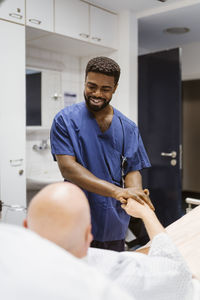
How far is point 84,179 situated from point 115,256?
695 millimetres

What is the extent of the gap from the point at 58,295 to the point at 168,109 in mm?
3313

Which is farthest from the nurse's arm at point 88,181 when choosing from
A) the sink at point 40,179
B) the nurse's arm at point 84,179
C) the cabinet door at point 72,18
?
the cabinet door at point 72,18

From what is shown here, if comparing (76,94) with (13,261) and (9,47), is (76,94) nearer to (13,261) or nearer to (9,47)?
(9,47)

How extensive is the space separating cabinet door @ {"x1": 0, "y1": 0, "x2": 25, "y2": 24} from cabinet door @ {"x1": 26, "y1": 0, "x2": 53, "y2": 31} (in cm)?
6

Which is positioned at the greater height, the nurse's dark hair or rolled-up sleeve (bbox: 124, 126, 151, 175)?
the nurse's dark hair

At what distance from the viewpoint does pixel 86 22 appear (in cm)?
338

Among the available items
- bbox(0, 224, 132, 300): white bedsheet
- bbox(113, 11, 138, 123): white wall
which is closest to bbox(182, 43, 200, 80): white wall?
bbox(113, 11, 138, 123): white wall

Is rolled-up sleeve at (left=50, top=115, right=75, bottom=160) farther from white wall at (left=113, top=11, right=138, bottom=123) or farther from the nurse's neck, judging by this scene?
white wall at (left=113, top=11, right=138, bottom=123)

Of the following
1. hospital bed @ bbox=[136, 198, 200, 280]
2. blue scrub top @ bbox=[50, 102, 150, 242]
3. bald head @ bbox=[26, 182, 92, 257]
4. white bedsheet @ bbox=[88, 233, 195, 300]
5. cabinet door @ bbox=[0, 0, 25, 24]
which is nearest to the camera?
bald head @ bbox=[26, 182, 92, 257]

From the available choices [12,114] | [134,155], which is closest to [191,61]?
[12,114]

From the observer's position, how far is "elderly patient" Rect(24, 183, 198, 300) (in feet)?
2.18

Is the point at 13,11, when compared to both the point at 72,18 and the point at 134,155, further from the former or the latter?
the point at 134,155

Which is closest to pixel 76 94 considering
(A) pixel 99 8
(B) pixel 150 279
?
(A) pixel 99 8

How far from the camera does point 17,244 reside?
0.62 m
